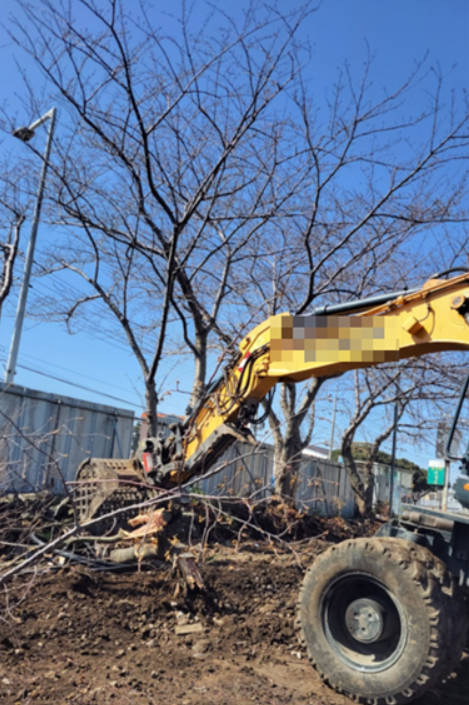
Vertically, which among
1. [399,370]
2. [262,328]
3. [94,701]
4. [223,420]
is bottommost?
[94,701]

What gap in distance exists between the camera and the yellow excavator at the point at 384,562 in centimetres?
417

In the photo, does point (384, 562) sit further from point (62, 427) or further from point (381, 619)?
point (62, 427)

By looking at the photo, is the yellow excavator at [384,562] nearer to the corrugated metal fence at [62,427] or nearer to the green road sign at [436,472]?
the green road sign at [436,472]

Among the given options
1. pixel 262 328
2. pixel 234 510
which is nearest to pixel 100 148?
pixel 262 328

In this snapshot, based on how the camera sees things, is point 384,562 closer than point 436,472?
Yes

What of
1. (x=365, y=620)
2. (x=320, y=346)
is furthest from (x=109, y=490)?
(x=365, y=620)

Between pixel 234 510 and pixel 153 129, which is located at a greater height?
pixel 153 129

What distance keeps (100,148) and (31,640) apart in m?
6.22

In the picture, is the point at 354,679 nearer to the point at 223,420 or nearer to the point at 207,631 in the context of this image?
the point at 207,631

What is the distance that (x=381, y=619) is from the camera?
452 centimetres

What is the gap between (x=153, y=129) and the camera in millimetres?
7566

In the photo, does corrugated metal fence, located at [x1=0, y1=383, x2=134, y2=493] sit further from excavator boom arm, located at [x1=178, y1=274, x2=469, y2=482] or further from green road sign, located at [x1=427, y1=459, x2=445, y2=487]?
green road sign, located at [x1=427, y1=459, x2=445, y2=487]

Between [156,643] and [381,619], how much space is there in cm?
217

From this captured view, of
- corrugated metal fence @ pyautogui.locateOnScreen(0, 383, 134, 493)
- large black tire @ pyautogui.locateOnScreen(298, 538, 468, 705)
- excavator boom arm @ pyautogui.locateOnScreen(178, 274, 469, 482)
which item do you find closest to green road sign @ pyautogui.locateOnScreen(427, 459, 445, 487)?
large black tire @ pyautogui.locateOnScreen(298, 538, 468, 705)
